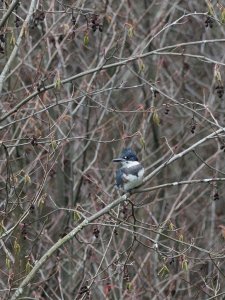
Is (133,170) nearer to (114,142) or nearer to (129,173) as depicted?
(129,173)

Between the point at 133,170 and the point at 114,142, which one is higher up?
the point at 133,170

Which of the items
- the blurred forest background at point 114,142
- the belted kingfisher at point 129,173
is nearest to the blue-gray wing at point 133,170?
the belted kingfisher at point 129,173

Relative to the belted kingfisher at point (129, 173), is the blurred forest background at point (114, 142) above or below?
below

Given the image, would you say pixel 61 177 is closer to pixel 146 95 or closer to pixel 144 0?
pixel 146 95

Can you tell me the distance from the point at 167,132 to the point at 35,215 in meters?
3.20

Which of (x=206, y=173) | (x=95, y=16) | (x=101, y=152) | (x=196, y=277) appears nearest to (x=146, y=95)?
(x=101, y=152)

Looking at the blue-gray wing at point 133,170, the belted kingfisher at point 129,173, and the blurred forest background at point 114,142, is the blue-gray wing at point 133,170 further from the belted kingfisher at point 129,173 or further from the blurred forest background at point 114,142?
the blurred forest background at point 114,142

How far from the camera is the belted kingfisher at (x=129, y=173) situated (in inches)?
297

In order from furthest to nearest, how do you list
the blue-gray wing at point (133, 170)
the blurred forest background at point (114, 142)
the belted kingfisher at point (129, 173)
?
the blurred forest background at point (114, 142) < the blue-gray wing at point (133, 170) < the belted kingfisher at point (129, 173)

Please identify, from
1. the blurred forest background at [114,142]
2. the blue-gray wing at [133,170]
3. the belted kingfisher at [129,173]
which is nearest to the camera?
the belted kingfisher at [129,173]

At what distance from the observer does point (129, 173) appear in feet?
25.5

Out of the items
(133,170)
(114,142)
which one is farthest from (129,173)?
(114,142)

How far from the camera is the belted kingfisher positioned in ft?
24.8

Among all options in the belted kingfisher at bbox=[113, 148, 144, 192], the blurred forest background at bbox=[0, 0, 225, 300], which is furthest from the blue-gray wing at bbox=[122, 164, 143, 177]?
the blurred forest background at bbox=[0, 0, 225, 300]
